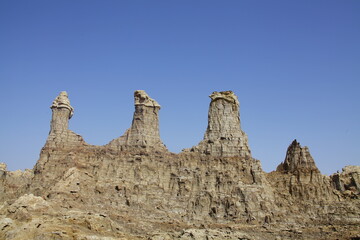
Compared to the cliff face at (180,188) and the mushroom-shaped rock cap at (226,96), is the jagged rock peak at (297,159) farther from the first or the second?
the mushroom-shaped rock cap at (226,96)

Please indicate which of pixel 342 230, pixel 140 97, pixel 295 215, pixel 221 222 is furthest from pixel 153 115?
pixel 342 230

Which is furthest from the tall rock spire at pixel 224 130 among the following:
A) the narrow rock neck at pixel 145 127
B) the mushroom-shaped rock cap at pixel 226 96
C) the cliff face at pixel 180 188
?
the narrow rock neck at pixel 145 127

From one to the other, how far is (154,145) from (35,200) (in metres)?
31.4

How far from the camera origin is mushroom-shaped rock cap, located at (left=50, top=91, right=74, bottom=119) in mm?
107125

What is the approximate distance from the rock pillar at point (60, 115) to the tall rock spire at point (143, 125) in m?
11.9

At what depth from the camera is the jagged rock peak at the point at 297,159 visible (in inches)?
4145

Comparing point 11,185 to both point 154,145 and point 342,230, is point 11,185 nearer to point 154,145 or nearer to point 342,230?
point 154,145

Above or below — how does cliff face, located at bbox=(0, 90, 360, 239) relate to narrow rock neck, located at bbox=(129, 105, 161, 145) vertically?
below

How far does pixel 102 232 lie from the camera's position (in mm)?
76875

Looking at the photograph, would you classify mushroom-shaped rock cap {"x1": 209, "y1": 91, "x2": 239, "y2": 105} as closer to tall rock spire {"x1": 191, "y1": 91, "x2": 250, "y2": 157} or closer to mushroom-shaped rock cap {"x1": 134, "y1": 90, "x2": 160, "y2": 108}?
tall rock spire {"x1": 191, "y1": 91, "x2": 250, "y2": 157}

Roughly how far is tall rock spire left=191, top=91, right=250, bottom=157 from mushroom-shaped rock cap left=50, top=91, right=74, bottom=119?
3005 centimetres

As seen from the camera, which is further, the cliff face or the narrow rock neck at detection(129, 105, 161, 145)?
the narrow rock neck at detection(129, 105, 161, 145)

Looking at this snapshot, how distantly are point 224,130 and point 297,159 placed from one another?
60.1 ft

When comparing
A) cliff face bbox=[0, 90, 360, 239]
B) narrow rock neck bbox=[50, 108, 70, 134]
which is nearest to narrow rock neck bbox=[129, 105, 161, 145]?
cliff face bbox=[0, 90, 360, 239]
